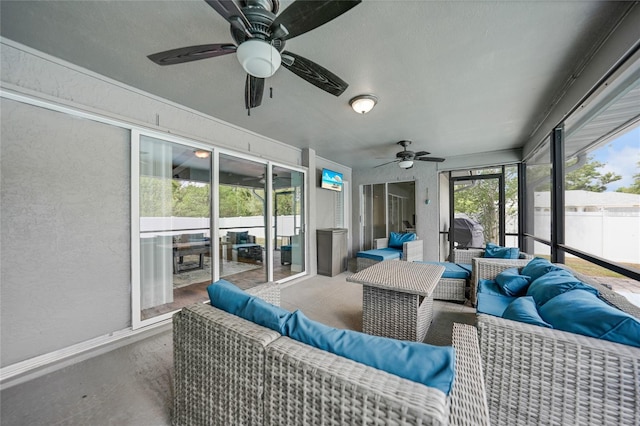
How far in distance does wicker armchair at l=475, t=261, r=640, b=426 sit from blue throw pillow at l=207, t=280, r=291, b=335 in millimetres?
1166

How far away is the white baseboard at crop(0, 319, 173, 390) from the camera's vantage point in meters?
1.77

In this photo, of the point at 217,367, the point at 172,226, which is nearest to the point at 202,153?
the point at 172,226

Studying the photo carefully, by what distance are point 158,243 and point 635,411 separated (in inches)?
147

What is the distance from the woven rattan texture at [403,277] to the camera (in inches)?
82.0

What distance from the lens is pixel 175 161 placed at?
9.47 feet

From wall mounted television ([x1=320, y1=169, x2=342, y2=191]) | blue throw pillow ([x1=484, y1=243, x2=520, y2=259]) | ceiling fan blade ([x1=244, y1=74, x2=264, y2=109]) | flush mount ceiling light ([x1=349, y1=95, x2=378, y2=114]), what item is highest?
flush mount ceiling light ([x1=349, y1=95, x2=378, y2=114])

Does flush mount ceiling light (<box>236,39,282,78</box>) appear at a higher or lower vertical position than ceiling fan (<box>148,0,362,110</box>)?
lower

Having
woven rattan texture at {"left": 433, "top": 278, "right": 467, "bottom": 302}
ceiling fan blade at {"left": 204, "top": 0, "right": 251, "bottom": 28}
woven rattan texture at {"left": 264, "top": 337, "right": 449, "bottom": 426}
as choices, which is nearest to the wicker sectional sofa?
woven rattan texture at {"left": 264, "top": 337, "right": 449, "bottom": 426}

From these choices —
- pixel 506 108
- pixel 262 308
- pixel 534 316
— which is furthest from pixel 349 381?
pixel 506 108

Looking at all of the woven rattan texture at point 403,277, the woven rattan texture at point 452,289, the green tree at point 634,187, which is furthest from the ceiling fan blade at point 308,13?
the woven rattan texture at point 452,289

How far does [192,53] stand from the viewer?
149cm

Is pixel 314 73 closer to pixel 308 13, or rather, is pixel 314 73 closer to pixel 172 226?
pixel 308 13

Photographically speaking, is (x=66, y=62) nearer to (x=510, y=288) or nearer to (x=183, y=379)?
(x=183, y=379)

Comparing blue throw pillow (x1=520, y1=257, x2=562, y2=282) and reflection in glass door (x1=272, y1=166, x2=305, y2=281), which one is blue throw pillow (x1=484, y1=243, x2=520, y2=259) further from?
reflection in glass door (x1=272, y1=166, x2=305, y2=281)
